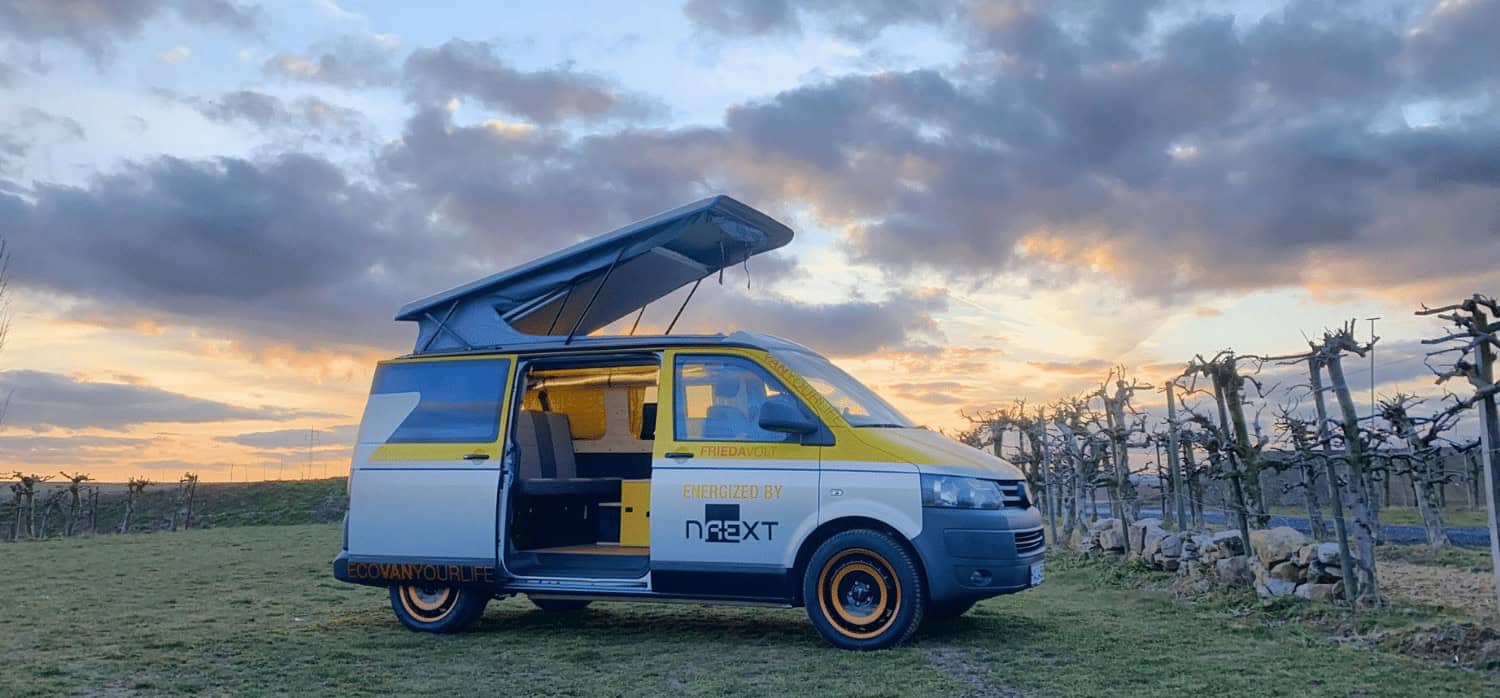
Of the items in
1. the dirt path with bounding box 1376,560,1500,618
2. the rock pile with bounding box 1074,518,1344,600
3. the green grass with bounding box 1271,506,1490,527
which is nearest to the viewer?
the rock pile with bounding box 1074,518,1344,600

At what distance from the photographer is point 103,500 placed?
67.4 meters

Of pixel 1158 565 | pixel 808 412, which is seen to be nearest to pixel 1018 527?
pixel 808 412

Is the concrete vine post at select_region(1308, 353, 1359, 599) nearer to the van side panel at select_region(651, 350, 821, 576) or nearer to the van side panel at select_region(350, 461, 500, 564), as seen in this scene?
the van side panel at select_region(651, 350, 821, 576)

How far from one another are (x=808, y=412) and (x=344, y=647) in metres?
3.78

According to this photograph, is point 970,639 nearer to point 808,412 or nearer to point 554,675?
point 808,412

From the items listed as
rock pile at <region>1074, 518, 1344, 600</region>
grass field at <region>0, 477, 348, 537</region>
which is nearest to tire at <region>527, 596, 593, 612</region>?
rock pile at <region>1074, 518, 1344, 600</region>

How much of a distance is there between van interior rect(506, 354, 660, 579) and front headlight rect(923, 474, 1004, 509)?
218 centimetres

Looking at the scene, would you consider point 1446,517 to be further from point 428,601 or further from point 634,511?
point 428,601

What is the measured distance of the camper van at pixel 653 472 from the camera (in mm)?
7340

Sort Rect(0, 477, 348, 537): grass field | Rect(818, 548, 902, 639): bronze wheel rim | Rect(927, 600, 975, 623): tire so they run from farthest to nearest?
Rect(0, 477, 348, 537): grass field < Rect(927, 600, 975, 623): tire < Rect(818, 548, 902, 639): bronze wheel rim

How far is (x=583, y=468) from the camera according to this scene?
10148mm

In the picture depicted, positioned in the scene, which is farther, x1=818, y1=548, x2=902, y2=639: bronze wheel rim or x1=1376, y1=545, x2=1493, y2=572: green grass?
x1=1376, y1=545, x2=1493, y2=572: green grass

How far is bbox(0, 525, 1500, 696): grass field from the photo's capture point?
641cm

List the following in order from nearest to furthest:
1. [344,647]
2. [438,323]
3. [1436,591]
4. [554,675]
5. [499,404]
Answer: [554,675], [344,647], [499,404], [438,323], [1436,591]
